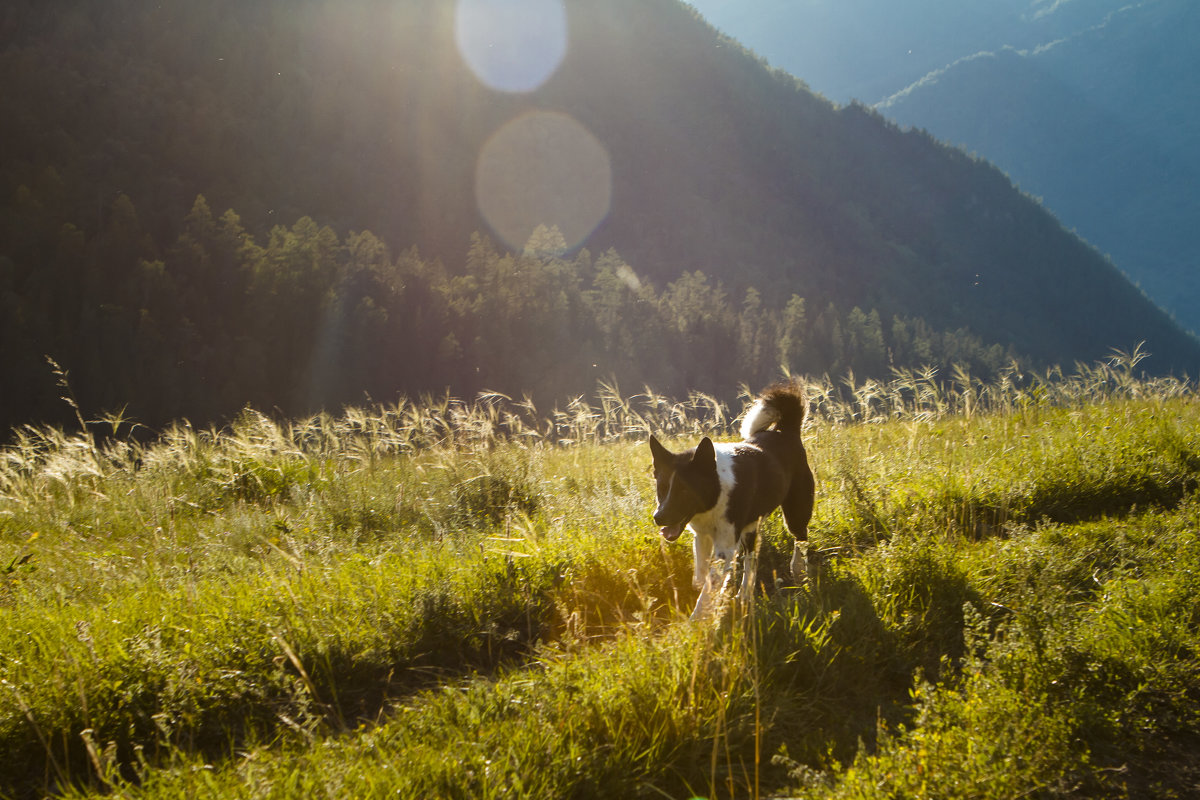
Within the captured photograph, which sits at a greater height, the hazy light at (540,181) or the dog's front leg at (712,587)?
the hazy light at (540,181)

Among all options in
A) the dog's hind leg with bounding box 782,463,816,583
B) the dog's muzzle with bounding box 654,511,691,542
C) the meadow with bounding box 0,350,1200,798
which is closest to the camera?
the meadow with bounding box 0,350,1200,798

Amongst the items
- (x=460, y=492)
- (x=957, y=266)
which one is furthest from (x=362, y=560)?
(x=957, y=266)

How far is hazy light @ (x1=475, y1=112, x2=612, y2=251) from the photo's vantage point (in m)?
155

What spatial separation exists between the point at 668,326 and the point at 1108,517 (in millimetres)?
88171

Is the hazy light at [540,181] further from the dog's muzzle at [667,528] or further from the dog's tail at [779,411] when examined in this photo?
the dog's muzzle at [667,528]

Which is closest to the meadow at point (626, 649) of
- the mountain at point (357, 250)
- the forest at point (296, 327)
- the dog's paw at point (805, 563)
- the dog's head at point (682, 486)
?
the dog's paw at point (805, 563)

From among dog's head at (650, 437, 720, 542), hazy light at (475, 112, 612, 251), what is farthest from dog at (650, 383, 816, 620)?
hazy light at (475, 112, 612, 251)

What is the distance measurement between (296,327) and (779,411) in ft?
256

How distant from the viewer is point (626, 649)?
10.8 feet

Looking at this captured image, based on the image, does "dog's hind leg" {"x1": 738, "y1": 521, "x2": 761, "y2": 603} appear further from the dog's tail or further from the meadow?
the dog's tail

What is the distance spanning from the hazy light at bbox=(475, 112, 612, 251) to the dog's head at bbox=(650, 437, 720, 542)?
14380 cm

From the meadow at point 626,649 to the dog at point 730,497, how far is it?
0.29m

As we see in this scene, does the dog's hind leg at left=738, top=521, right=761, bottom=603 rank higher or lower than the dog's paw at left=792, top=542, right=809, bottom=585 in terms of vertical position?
higher

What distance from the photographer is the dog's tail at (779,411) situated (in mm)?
5676
